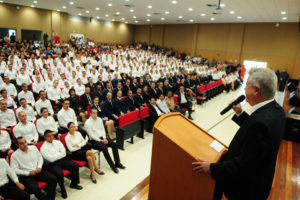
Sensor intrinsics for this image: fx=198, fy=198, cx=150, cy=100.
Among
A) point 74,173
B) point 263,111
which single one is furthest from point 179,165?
point 74,173

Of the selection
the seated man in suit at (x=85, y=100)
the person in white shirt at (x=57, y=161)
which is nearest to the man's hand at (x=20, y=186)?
the person in white shirt at (x=57, y=161)

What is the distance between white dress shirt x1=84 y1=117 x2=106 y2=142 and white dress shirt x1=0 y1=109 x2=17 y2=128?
70.8 inches

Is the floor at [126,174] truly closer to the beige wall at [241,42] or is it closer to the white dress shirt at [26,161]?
the white dress shirt at [26,161]

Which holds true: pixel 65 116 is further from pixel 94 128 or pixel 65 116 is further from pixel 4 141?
pixel 4 141

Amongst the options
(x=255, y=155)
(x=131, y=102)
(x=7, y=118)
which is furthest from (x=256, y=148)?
(x=131, y=102)

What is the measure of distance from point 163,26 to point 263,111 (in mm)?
26787

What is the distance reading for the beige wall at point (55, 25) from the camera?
17.5 meters

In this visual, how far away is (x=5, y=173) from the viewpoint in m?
2.99

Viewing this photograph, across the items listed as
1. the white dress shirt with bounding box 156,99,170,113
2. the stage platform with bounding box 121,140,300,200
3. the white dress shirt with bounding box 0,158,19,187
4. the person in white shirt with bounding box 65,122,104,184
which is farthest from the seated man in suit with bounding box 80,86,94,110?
the stage platform with bounding box 121,140,300,200

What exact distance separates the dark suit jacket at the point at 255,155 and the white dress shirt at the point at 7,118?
498 cm

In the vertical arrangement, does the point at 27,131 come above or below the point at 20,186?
above

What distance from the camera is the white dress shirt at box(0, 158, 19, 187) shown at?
9.68ft

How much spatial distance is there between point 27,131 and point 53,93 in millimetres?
2763

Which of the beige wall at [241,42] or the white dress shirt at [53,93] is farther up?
the beige wall at [241,42]
